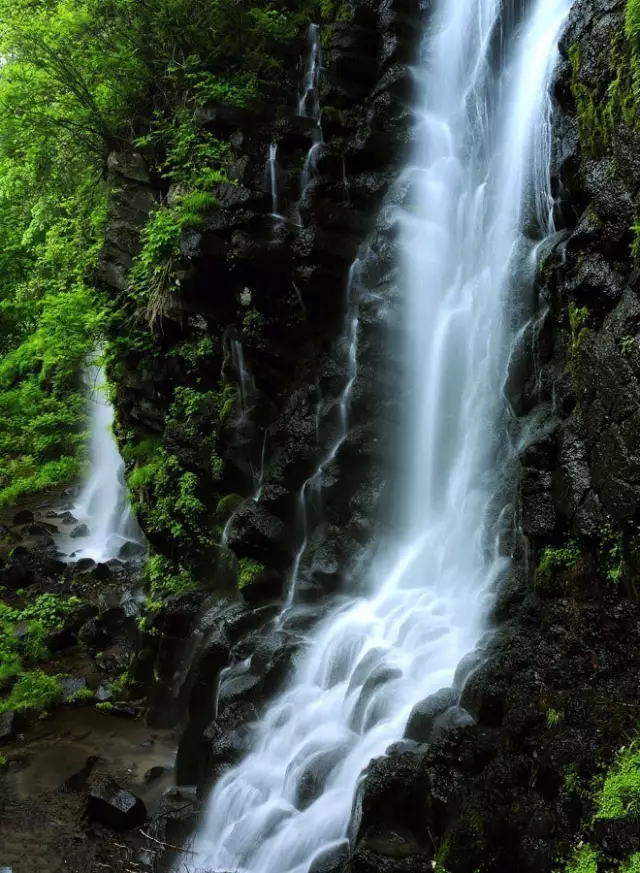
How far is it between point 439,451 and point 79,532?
10368mm

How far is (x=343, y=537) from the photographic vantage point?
970 cm

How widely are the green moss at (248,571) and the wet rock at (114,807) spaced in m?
3.04

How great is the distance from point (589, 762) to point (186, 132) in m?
11.2

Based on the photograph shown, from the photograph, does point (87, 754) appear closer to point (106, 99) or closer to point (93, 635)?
point (93, 635)

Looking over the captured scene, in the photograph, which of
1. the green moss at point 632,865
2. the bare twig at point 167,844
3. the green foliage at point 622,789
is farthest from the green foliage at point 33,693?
the green moss at point 632,865

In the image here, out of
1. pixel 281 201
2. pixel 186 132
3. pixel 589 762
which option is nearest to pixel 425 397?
pixel 281 201

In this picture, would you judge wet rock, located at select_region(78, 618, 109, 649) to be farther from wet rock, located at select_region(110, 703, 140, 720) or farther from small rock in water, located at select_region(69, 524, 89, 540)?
small rock in water, located at select_region(69, 524, 89, 540)

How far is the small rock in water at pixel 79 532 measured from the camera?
1639 centimetres

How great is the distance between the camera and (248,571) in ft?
33.0

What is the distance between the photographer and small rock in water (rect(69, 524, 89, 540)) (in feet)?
53.8

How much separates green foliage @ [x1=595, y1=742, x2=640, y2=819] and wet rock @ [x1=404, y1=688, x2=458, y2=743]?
1.50m

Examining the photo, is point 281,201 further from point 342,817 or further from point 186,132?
point 342,817

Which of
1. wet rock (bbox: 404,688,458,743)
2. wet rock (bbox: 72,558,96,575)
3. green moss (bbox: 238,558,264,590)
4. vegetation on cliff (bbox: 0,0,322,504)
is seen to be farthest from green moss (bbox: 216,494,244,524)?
wet rock (bbox: 404,688,458,743)

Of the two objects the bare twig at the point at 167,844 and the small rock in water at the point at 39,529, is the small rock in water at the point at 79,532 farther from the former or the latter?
the bare twig at the point at 167,844
